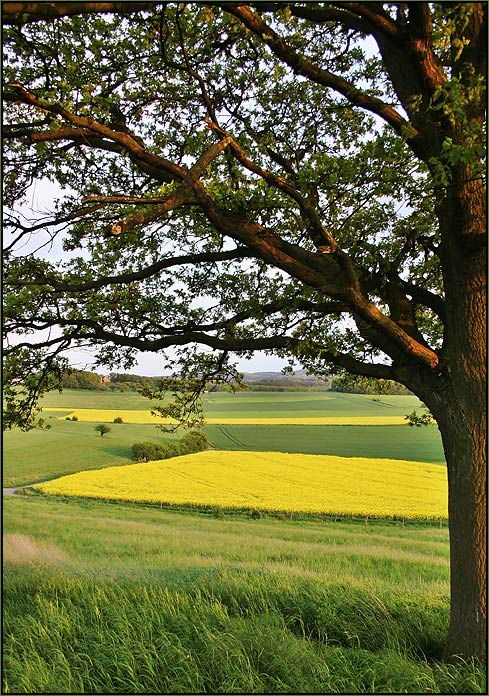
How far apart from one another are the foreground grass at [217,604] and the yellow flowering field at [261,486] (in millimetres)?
389

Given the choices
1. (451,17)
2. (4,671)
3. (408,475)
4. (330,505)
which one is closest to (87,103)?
(451,17)

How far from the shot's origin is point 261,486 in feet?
33.8

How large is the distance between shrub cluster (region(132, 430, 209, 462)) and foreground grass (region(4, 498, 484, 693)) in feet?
3.75

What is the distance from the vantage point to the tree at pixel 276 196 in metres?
4.28

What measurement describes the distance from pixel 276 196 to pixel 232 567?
5668 millimetres

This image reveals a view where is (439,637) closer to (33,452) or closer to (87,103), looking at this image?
(87,103)

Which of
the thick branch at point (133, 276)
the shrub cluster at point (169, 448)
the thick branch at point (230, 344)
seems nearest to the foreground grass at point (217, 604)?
the shrub cluster at point (169, 448)

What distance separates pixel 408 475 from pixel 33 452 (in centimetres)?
812

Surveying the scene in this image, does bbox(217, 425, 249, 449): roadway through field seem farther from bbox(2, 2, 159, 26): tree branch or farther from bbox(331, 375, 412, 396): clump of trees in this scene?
bbox(2, 2, 159, 26): tree branch

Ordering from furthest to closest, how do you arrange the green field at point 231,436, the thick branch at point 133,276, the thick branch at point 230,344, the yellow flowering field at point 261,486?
the yellow flowering field at point 261,486, the green field at point 231,436, the thick branch at point 230,344, the thick branch at point 133,276

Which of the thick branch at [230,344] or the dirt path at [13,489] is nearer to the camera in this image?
the thick branch at [230,344]

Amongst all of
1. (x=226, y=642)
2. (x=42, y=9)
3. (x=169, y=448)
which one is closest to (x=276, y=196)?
(x=42, y=9)

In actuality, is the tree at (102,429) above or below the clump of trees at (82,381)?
below

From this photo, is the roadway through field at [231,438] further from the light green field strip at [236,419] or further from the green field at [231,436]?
the light green field strip at [236,419]
